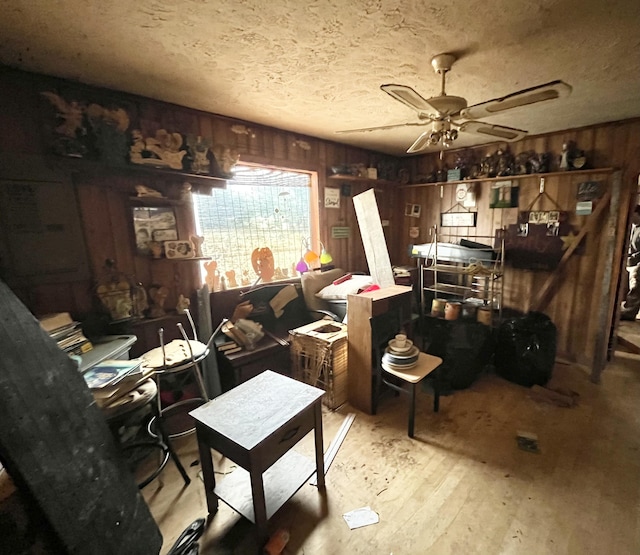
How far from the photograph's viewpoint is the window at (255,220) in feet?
8.52

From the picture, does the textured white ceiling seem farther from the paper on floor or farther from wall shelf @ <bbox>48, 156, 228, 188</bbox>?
the paper on floor

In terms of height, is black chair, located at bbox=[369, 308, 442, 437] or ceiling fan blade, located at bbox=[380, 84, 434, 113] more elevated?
ceiling fan blade, located at bbox=[380, 84, 434, 113]

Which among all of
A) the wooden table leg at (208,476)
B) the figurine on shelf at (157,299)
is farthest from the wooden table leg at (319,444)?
the figurine on shelf at (157,299)

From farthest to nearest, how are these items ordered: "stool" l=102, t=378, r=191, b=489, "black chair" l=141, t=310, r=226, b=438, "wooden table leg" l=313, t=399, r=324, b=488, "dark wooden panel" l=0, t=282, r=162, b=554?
"black chair" l=141, t=310, r=226, b=438 → "wooden table leg" l=313, t=399, r=324, b=488 → "stool" l=102, t=378, r=191, b=489 → "dark wooden panel" l=0, t=282, r=162, b=554

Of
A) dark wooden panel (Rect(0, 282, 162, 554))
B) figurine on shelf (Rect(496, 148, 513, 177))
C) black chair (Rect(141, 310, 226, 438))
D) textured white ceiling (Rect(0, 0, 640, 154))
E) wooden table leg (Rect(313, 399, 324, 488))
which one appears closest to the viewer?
dark wooden panel (Rect(0, 282, 162, 554))

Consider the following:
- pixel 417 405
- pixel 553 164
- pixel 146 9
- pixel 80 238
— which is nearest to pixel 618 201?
pixel 553 164

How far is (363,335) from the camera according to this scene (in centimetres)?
223

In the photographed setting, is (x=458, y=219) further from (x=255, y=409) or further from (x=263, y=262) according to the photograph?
(x=255, y=409)

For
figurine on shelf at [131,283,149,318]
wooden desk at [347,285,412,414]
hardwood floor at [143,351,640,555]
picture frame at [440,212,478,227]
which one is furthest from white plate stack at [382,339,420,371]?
picture frame at [440,212,478,227]

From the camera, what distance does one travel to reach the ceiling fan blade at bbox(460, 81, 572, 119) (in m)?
1.19

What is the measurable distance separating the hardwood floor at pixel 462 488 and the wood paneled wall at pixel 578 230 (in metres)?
0.84

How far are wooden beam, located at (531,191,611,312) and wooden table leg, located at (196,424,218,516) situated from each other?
3430 millimetres

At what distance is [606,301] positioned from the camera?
8.81 feet

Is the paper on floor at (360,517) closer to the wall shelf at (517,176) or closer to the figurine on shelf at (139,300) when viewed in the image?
the figurine on shelf at (139,300)
